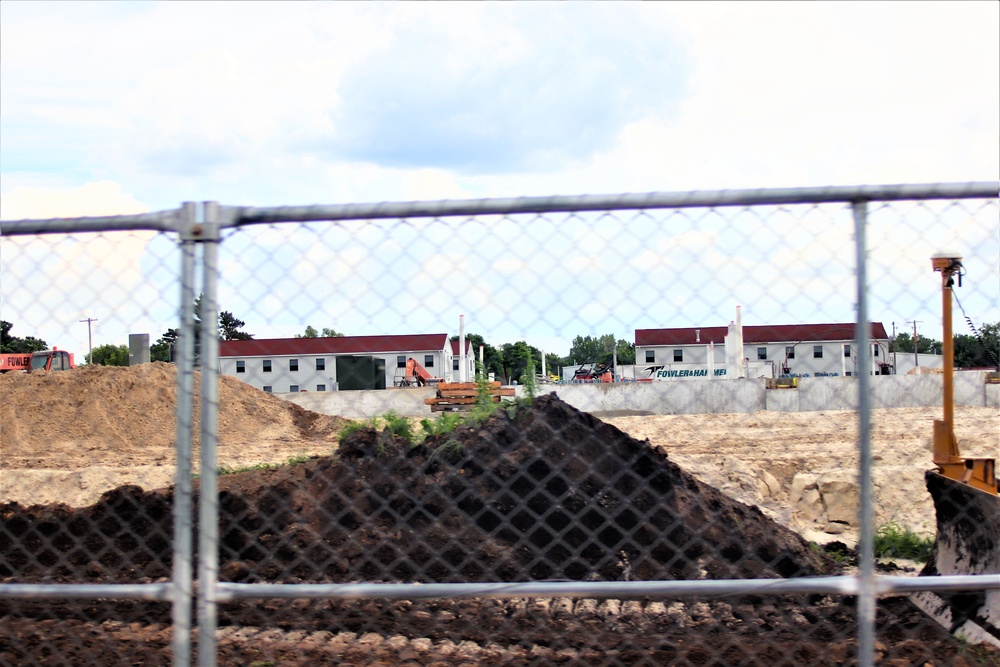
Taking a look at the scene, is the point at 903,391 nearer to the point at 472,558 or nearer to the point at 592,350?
the point at 592,350

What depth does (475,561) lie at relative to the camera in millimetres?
4098

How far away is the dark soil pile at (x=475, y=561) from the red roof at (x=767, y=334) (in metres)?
0.81

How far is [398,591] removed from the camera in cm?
238

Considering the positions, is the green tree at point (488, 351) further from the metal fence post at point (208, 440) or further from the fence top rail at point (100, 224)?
the fence top rail at point (100, 224)

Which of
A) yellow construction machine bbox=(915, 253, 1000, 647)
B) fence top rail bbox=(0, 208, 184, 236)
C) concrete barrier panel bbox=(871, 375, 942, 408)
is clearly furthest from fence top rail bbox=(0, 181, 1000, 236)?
yellow construction machine bbox=(915, 253, 1000, 647)

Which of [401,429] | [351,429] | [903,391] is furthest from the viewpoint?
[351,429]

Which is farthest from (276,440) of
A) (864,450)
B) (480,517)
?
(864,450)

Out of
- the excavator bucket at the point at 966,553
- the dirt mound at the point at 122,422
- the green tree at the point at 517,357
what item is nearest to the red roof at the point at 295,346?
the green tree at the point at 517,357

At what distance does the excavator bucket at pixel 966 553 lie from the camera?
14.2 ft

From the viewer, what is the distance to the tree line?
254 centimetres

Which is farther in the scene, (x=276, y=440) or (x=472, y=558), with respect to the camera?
(x=276, y=440)

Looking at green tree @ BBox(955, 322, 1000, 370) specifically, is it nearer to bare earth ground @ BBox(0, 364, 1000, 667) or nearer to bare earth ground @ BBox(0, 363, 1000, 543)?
bare earth ground @ BBox(0, 364, 1000, 667)

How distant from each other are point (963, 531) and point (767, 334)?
126 inches

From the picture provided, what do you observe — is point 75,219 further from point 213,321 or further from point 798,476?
point 798,476
